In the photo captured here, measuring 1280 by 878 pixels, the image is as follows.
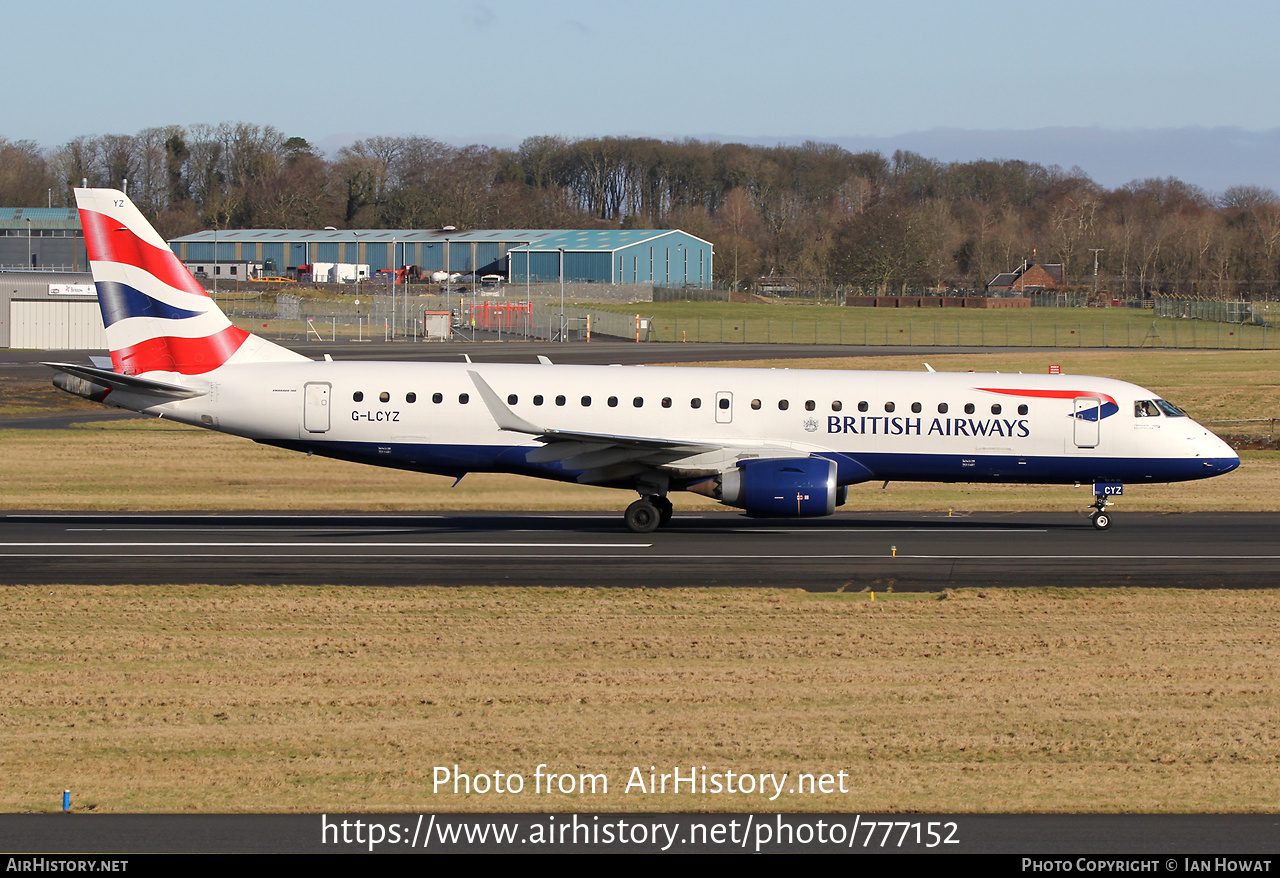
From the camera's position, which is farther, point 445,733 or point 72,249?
point 72,249

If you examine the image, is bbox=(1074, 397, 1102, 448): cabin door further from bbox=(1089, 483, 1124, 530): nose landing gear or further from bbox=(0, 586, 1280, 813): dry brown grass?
bbox=(0, 586, 1280, 813): dry brown grass

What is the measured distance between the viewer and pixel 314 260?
157500 millimetres

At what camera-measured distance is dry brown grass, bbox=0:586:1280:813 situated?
11.6 meters

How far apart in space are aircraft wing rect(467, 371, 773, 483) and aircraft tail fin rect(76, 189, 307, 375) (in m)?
5.56

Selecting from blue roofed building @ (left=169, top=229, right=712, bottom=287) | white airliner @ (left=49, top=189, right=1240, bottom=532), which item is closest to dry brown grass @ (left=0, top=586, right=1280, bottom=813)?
white airliner @ (left=49, top=189, right=1240, bottom=532)

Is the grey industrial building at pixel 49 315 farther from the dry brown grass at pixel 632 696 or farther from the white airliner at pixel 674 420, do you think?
the dry brown grass at pixel 632 696

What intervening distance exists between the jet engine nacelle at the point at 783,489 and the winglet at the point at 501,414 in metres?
4.01

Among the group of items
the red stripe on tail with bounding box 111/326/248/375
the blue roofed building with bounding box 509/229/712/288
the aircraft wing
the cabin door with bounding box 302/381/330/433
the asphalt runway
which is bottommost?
the asphalt runway

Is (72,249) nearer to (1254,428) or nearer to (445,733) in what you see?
(1254,428)

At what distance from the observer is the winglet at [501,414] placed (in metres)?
25.3

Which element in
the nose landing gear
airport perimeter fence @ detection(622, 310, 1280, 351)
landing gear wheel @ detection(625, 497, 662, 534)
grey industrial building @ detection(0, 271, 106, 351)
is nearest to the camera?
landing gear wheel @ detection(625, 497, 662, 534)

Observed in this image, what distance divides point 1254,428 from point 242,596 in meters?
39.0

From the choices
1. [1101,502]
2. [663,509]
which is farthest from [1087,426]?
[663,509]
